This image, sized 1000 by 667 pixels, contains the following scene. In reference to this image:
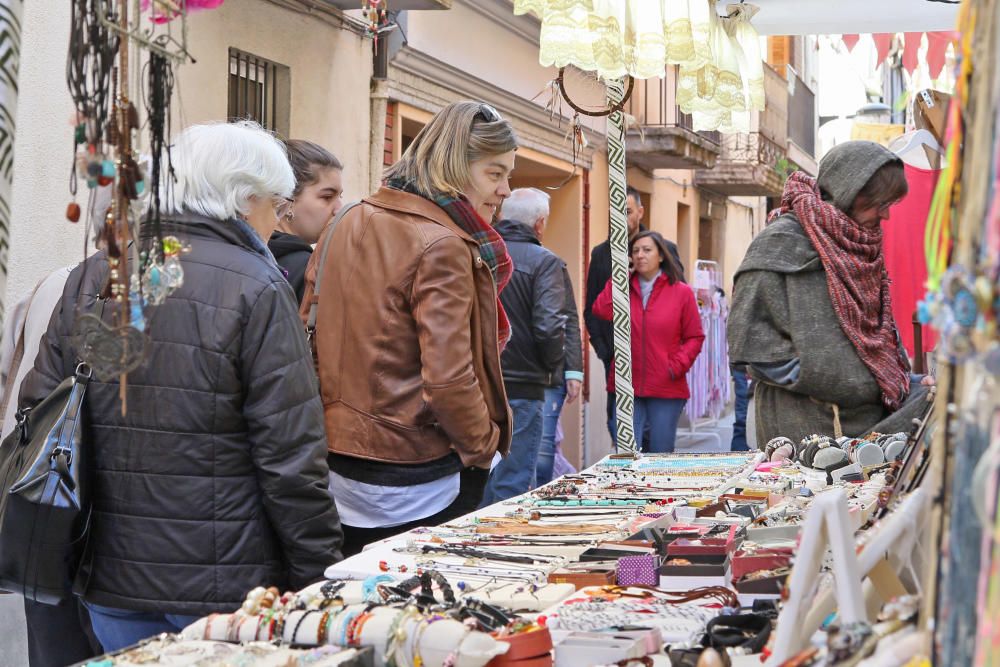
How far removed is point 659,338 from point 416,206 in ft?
14.5

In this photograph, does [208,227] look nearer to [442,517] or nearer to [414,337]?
[414,337]

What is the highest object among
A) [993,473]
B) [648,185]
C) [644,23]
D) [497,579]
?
[648,185]

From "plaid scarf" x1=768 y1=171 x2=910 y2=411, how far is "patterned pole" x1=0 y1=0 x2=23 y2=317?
278 centimetres

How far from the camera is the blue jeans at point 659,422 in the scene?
741 centimetres

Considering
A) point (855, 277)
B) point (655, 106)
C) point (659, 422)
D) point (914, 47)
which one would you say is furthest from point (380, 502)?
point (655, 106)

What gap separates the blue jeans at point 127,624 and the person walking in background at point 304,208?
53.4 inches

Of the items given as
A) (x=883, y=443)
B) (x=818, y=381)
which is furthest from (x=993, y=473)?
(x=818, y=381)

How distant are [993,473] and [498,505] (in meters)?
2.43

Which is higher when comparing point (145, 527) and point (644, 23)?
point (644, 23)

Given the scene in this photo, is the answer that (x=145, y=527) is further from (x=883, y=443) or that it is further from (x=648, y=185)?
(x=648, y=185)

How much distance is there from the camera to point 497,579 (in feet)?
7.68

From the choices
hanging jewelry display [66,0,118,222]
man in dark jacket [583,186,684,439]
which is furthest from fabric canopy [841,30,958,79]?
hanging jewelry display [66,0,118,222]

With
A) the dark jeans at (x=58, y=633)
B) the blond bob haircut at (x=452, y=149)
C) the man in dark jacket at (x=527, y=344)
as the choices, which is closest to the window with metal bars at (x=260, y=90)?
the man in dark jacket at (x=527, y=344)

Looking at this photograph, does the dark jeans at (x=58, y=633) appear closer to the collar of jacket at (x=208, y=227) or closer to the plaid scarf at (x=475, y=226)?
the collar of jacket at (x=208, y=227)
